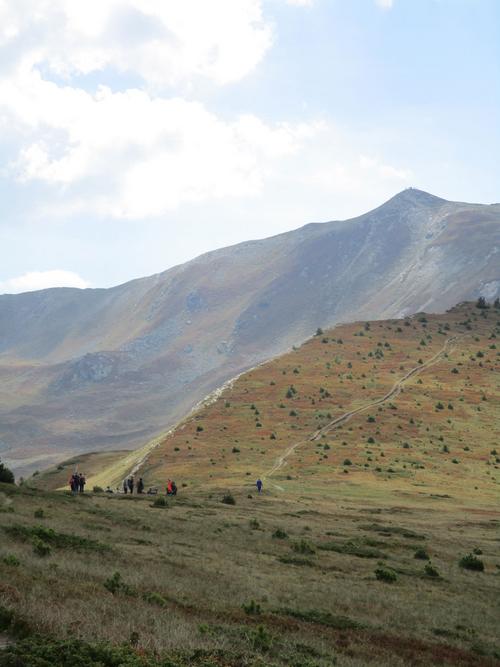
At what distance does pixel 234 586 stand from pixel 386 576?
26.6 feet

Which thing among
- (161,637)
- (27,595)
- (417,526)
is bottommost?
(417,526)

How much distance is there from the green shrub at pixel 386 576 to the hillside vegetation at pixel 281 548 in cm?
11

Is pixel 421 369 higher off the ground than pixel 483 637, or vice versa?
pixel 421 369

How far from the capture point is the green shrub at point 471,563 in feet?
96.6

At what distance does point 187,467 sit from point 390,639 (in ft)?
148

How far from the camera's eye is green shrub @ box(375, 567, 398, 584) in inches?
989

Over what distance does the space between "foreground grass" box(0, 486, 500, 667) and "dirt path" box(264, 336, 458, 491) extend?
19.0 m

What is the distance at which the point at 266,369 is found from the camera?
10469 cm

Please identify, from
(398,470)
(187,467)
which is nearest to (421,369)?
(398,470)

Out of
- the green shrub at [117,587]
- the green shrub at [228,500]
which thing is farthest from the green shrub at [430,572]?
the green shrub at [228,500]

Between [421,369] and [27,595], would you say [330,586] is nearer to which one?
[27,595]

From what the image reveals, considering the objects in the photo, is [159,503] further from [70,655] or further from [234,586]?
[70,655]

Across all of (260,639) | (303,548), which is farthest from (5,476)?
(260,639)

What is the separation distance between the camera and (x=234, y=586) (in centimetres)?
1961
